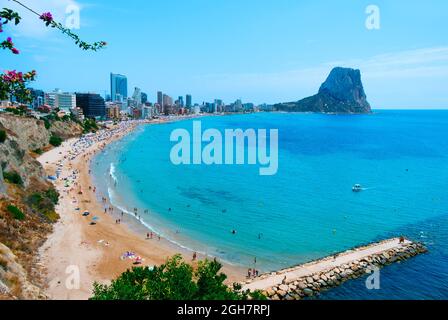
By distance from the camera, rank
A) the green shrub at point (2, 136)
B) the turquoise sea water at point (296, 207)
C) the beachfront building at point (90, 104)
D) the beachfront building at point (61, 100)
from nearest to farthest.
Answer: the turquoise sea water at point (296, 207), the green shrub at point (2, 136), the beachfront building at point (90, 104), the beachfront building at point (61, 100)

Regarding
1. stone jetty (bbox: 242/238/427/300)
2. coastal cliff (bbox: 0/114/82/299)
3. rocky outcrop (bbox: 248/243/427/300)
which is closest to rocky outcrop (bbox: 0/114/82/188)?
coastal cliff (bbox: 0/114/82/299)

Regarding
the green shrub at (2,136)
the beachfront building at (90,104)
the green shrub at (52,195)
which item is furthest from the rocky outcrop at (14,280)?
the beachfront building at (90,104)

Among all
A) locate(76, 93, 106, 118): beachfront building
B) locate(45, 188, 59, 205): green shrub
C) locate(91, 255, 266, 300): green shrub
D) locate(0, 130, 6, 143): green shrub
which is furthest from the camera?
locate(76, 93, 106, 118): beachfront building

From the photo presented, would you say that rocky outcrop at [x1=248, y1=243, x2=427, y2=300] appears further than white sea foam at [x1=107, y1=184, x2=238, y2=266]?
No

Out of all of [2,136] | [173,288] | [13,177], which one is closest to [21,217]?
[13,177]

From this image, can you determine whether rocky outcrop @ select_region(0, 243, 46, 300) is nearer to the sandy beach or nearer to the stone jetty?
the sandy beach

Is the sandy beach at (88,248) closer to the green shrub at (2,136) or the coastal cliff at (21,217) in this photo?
the coastal cliff at (21,217)

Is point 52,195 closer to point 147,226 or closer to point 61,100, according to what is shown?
point 147,226
